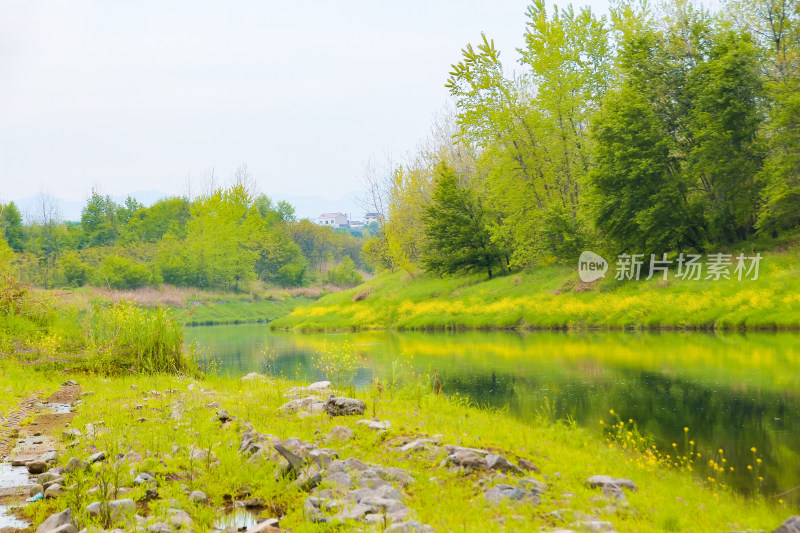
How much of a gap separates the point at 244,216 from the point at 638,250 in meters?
69.3

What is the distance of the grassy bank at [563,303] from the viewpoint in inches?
1049

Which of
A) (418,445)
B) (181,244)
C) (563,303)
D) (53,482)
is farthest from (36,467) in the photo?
(181,244)

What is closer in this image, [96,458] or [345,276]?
[96,458]

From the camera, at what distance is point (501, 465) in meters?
6.84

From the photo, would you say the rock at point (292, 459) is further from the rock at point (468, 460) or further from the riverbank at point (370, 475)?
the rock at point (468, 460)

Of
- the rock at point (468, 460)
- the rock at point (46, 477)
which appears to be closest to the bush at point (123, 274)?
the rock at point (46, 477)

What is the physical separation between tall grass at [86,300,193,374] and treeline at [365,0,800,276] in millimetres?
26305

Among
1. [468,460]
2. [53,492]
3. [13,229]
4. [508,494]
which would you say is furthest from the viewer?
[13,229]

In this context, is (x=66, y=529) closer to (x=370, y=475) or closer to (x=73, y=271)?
(x=370, y=475)

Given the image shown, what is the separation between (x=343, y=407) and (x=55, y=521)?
5.35 metres

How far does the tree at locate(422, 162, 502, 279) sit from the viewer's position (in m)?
45.9

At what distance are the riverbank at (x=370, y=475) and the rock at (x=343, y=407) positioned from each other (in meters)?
0.15

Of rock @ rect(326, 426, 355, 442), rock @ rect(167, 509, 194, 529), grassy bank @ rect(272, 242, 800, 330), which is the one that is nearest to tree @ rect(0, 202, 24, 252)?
grassy bank @ rect(272, 242, 800, 330)

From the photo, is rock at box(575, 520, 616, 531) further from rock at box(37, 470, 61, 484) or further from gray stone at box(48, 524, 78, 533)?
rock at box(37, 470, 61, 484)
